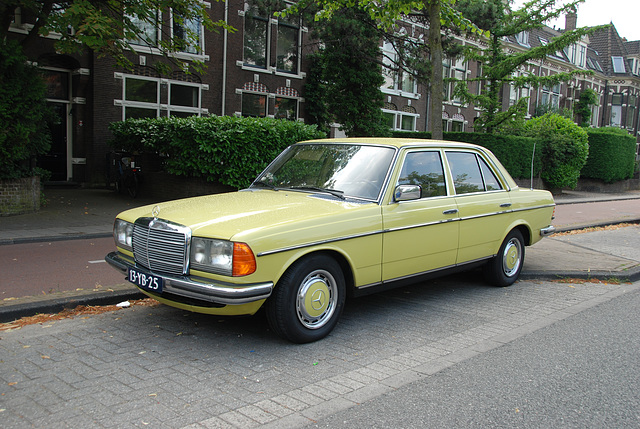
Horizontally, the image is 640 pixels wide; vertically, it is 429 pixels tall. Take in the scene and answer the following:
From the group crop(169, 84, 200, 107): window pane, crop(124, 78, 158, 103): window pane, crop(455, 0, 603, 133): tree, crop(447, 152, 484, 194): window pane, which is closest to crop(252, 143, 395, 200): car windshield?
crop(447, 152, 484, 194): window pane

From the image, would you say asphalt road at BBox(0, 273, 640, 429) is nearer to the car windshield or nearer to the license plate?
the license plate

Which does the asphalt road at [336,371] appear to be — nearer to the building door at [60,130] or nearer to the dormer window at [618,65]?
the building door at [60,130]

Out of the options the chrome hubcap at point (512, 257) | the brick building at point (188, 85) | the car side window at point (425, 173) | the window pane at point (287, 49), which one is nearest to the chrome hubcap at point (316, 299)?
the car side window at point (425, 173)

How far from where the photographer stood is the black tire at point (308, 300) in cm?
426

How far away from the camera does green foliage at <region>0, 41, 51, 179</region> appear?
10.6 m

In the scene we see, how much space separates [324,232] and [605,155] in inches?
1112

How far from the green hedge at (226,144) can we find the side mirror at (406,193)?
28.2ft

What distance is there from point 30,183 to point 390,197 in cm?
974

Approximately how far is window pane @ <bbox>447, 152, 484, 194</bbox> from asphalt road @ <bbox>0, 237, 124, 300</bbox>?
422 cm

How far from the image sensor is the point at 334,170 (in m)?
5.43

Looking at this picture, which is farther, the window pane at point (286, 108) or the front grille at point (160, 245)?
the window pane at point (286, 108)

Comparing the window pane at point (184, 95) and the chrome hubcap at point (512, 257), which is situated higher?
the window pane at point (184, 95)

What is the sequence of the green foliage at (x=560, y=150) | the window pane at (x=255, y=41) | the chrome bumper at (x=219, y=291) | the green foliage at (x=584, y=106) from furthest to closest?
the green foliage at (x=584, y=106)
the green foliage at (x=560, y=150)
the window pane at (x=255, y=41)
the chrome bumper at (x=219, y=291)

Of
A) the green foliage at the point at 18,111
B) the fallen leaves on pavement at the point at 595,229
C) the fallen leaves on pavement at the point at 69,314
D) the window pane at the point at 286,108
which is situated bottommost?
the fallen leaves on pavement at the point at 69,314
